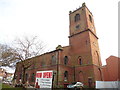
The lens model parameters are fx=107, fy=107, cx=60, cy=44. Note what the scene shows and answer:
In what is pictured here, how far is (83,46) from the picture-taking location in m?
28.8

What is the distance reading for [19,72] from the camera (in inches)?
1807

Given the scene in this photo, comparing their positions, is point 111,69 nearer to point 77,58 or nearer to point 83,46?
point 77,58

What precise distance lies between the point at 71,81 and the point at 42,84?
1923 centimetres

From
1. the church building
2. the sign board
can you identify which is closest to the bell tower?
the church building

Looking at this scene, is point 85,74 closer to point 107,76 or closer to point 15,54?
point 107,76

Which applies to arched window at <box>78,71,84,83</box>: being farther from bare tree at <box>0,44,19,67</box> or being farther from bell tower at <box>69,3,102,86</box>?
bare tree at <box>0,44,19,67</box>

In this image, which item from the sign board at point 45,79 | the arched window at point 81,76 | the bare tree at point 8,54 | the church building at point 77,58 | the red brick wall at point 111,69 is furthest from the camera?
the red brick wall at point 111,69

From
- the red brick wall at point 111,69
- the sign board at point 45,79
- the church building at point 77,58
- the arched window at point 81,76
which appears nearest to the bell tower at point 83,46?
the church building at point 77,58

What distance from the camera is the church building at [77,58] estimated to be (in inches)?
1003

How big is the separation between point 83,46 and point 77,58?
3641mm

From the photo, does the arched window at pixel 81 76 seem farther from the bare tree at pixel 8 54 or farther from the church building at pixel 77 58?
the bare tree at pixel 8 54

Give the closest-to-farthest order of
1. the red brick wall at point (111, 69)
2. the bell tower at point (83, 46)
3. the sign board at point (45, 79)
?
the sign board at point (45, 79)
the bell tower at point (83, 46)
the red brick wall at point (111, 69)

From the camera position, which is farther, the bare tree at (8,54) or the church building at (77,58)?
the church building at (77,58)

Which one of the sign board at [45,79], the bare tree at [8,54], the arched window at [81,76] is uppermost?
the bare tree at [8,54]
